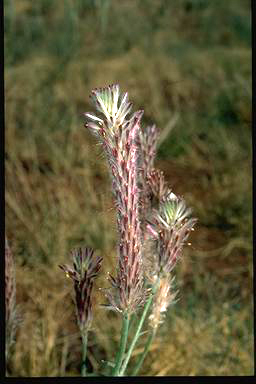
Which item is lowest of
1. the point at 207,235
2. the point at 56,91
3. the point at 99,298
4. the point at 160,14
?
the point at 99,298

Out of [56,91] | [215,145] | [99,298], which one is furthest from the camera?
[56,91]

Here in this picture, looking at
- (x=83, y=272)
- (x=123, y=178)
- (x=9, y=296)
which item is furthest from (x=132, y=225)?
(x=9, y=296)

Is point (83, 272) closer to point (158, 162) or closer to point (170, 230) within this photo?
point (170, 230)

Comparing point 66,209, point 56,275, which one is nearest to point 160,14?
point 66,209

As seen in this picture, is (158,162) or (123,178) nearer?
(123,178)

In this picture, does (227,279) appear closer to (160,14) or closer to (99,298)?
(99,298)

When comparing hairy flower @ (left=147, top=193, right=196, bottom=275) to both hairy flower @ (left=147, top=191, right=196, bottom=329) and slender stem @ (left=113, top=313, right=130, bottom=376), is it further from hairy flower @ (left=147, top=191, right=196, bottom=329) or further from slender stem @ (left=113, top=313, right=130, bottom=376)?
slender stem @ (left=113, top=313, right=130, bottom=376)

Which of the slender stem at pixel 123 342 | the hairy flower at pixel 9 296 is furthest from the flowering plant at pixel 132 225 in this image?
the hairy flower at pixel 9 296
